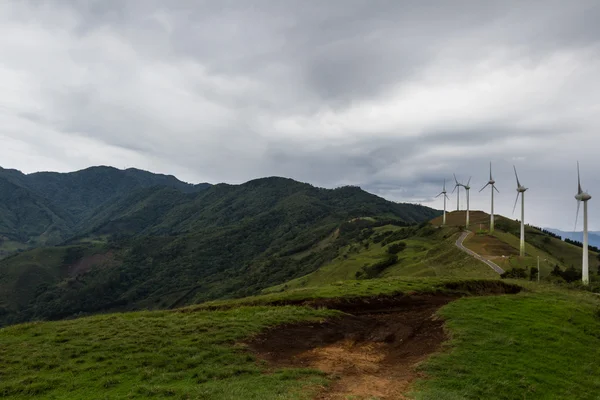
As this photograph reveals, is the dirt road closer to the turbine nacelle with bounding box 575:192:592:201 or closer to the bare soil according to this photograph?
the bare soil

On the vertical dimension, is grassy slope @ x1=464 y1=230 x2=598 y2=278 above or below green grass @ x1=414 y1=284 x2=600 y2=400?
above

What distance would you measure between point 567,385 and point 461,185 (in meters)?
114

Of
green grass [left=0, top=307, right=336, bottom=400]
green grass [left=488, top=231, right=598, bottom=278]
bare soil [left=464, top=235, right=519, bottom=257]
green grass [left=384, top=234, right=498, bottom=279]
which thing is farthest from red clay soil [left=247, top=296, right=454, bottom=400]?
bare soil [left=464, top=235, right=519, bottom=257]

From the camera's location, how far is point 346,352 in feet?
72.6

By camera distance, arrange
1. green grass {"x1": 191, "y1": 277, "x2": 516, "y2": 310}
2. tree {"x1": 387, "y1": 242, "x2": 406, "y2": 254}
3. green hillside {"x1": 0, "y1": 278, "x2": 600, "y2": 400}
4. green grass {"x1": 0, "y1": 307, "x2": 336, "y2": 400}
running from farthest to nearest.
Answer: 1. tree {"x1": 387, "y1": 242, "x2": 406, "y2": 254}
2. green grass {"x1": 191, "y1": 277, "x2": 516, "y2": 310}
3. green hillside {"x1": 0, "y1": 278, "x2": 600, "y2": 400}
4. green grass {"x1": 0, "y1": 307, "x2": 336, "y2": 400}

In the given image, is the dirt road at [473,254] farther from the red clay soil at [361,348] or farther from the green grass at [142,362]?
the green grass at [142,362]

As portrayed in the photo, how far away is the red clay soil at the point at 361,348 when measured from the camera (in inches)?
658

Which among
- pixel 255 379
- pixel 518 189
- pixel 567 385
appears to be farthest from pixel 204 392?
pixel 518 189

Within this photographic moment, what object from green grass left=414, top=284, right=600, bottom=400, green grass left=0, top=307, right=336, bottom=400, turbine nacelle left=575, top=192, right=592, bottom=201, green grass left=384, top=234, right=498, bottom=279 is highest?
turbine nacelle left=575, top=192, right=592, bottom=201

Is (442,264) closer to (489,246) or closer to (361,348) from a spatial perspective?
(489,246)

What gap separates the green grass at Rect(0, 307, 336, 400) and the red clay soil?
4.24 ft

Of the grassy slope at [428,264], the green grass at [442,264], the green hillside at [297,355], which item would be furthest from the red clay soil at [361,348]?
the grassy slope at [428,264]

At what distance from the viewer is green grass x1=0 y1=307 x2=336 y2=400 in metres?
15.1

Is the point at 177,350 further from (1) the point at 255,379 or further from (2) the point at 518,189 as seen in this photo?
(2) the point at 518,189
